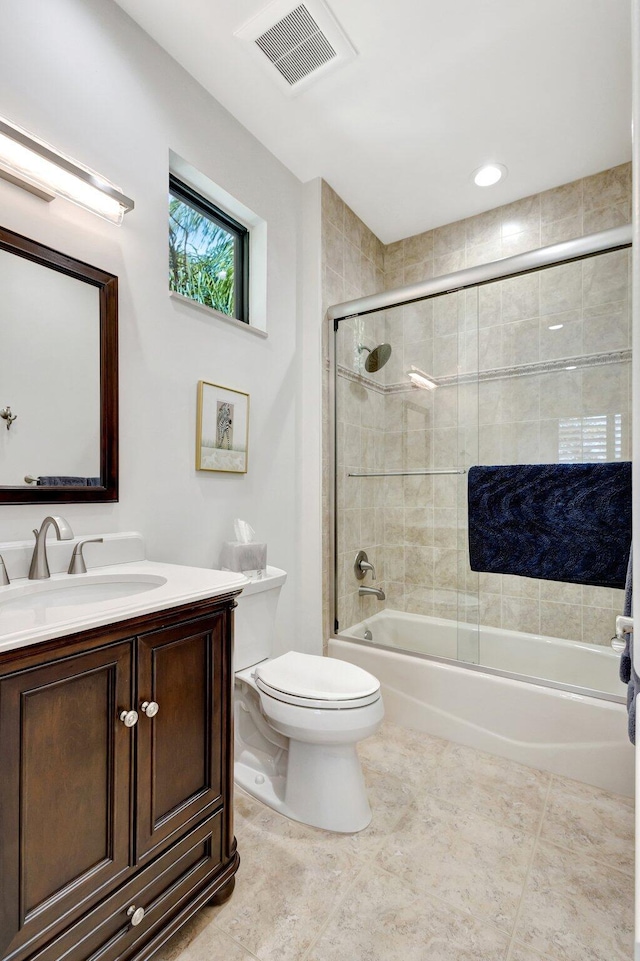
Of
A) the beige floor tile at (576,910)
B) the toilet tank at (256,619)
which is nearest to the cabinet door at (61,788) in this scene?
the toilet tank at (256,619)

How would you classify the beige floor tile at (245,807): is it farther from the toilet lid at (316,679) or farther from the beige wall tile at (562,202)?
the beige wall tile at (562,202)

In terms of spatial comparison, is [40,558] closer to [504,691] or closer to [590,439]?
[504,691]

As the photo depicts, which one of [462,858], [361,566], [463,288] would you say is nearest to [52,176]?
[463,288]

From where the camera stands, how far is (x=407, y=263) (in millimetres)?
2926

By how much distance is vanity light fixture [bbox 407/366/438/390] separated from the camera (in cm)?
228

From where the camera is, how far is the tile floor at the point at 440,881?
3.66 ft

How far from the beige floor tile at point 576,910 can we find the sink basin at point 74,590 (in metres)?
1.29

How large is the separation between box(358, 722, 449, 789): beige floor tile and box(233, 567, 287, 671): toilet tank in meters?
0.65

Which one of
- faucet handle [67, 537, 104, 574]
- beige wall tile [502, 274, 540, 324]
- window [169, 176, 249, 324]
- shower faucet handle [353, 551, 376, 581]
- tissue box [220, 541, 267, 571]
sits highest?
window [169, 176, 249, 324]

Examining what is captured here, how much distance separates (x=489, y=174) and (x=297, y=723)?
8.52ft

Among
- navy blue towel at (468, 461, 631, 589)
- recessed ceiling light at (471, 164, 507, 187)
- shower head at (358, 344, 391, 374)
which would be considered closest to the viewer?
navy blue towel at (468, 461, 631, 589)

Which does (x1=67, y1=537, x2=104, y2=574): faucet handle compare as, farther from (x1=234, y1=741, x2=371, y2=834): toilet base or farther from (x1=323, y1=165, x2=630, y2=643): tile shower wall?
(x1=323, y1=165, x2=630, y2=643): tile shower wall

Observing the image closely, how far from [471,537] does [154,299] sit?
1452mm

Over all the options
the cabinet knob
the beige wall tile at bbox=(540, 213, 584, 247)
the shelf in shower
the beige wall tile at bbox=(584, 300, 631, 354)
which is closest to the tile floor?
the cabinet knob
